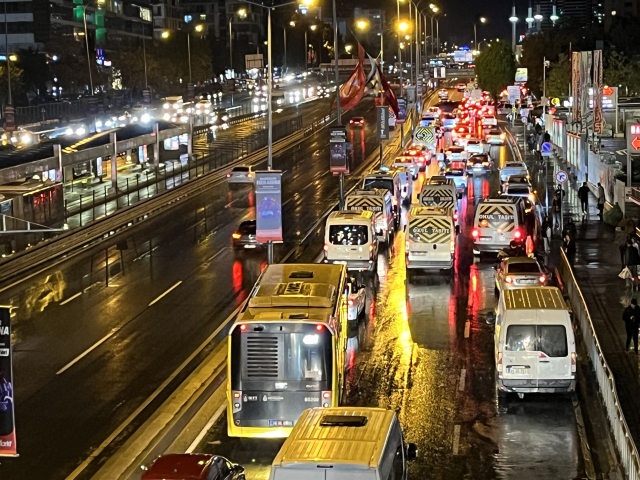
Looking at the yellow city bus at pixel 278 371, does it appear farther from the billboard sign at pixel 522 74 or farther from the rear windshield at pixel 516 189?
the billboard sign at pixel 522 74

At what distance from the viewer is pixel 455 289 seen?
102 feet

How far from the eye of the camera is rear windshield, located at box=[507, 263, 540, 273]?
27844 millimetres

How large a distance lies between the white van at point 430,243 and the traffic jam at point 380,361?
29mm

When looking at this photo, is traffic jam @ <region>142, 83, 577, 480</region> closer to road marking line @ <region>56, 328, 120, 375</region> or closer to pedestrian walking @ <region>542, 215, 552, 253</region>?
pedestrian walking @ <region>542, 215, 552, 253</region>

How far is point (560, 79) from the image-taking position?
102m

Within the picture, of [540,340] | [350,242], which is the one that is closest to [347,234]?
[350,242]

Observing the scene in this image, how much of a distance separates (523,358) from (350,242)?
14.0 meters

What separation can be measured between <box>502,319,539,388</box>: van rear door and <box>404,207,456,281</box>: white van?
43.1 feet

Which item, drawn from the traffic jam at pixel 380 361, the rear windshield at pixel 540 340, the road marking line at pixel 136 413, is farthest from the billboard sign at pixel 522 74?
the rear windshield at pixel 540 340

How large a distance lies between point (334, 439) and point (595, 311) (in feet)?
54.9

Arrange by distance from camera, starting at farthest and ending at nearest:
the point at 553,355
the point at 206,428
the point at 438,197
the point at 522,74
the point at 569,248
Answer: the point at 522,74 → the point at 438,197 → the point at 569,248 → the point at 553,355 → the point at 206,428

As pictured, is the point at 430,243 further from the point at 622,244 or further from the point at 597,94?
the point at 597,94

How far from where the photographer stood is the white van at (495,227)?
35.3 m

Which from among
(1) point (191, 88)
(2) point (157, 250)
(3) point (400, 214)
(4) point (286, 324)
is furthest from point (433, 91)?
(4) point (286, 324)
